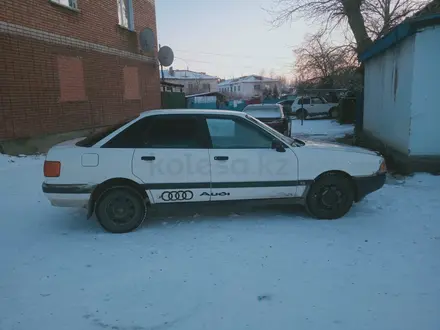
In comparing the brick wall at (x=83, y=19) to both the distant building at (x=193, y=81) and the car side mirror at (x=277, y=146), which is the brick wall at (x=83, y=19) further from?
the distant building at (x=193, y=81)

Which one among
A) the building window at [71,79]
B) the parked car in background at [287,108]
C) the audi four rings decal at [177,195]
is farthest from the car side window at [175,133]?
the parked car in background at [287,108]

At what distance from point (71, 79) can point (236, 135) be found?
8.45 meters

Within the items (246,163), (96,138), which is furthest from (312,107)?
(96,138)

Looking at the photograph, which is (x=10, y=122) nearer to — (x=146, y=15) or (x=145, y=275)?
(x=145, y=275)

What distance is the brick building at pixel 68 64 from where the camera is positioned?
9.04 m

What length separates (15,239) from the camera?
431 centimetres

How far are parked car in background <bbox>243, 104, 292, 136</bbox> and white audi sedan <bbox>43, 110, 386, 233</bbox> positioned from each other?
6051 mm

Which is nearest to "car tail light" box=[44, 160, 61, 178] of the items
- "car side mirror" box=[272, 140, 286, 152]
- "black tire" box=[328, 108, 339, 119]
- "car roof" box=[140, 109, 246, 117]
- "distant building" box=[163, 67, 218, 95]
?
"car roof" box=[140, 109, 246, 117]

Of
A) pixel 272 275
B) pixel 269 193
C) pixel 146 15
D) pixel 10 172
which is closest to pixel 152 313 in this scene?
pixel 272 275

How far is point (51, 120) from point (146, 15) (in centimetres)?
851

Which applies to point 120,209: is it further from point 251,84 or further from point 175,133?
point 251,84

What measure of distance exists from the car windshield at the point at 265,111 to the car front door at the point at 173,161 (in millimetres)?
7122

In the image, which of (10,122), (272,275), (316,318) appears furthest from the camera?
(10,122)

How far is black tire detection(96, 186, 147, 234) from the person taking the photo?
173 inches
